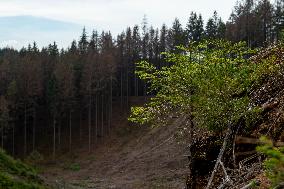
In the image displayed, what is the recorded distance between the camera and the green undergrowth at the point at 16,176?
1862cm

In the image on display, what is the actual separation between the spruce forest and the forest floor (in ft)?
0.52

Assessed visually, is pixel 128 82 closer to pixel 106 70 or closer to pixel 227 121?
pixel 106 70

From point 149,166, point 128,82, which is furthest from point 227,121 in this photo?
point 128,82

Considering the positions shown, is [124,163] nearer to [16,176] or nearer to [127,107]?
[127,107]

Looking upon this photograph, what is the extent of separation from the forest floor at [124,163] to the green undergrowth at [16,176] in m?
14.1

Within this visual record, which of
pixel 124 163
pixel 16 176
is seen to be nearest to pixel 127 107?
pixel 124 163

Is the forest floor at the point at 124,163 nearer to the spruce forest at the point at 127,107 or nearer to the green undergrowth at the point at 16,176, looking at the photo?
the spruce forest at the point at 127,107

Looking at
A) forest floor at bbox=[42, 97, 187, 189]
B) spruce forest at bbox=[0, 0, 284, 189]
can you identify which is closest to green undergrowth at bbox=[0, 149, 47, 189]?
spruce forest at bbox=[0, 0, 284, 189]

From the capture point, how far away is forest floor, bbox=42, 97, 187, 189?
143ft

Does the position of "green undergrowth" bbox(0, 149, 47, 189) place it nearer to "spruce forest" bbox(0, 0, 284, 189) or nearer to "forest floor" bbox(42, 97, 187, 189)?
"spruce forest" bbox(0, 0, 284, 189)

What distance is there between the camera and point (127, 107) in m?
78.9

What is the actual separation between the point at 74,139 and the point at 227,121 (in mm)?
62843

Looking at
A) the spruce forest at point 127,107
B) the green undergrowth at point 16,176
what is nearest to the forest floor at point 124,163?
the spruce forest at point 127,107

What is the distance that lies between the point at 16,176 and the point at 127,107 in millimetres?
57926
